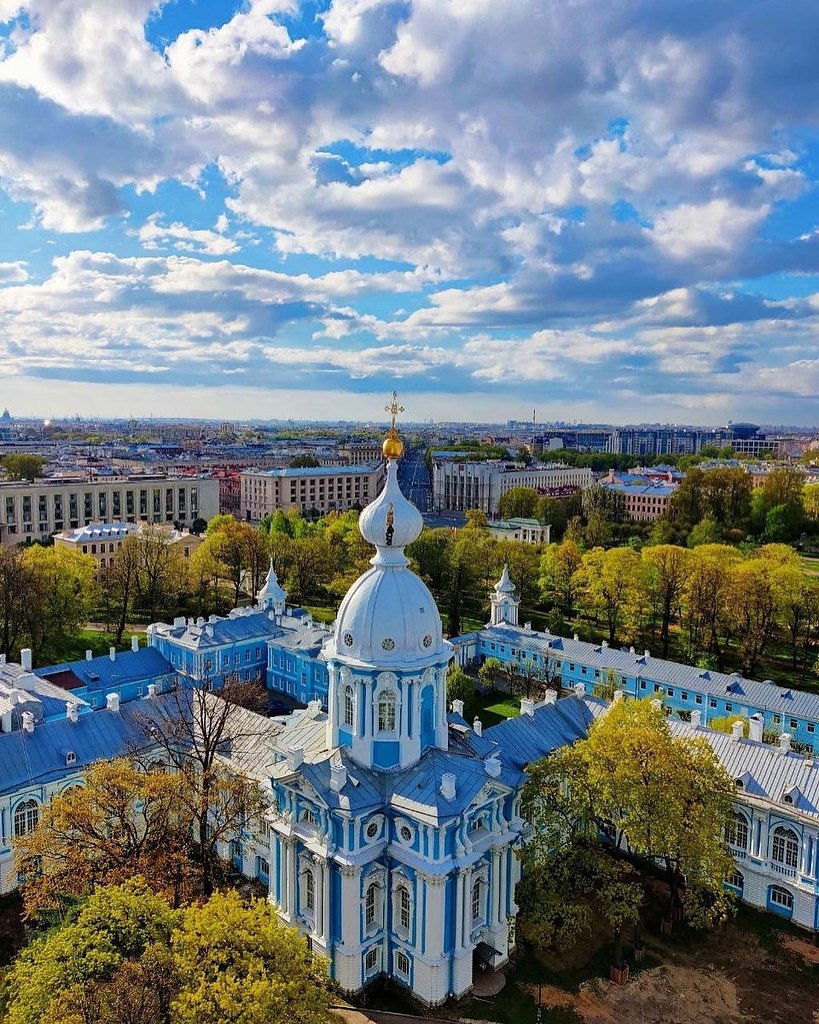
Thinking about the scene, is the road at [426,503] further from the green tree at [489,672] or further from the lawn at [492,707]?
the lawn at [492,707]

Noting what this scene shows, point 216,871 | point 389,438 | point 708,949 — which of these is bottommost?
point 708,949

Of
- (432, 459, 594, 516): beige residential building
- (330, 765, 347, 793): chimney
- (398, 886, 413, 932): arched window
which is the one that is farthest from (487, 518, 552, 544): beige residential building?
(330, 765, 347, 793): chimney

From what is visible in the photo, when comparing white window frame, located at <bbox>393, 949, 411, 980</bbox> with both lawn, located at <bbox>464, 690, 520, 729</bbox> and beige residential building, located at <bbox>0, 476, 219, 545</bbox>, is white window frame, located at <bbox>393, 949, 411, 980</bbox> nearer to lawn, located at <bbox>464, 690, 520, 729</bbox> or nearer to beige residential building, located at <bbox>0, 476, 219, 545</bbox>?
lawn, located at <bbox>464, 690, 520, 729</bbox>

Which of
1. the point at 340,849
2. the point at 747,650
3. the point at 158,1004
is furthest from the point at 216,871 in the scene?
the point at 747,650

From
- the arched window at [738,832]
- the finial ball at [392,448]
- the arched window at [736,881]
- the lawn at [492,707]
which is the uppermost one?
the finial ball at [392,448]

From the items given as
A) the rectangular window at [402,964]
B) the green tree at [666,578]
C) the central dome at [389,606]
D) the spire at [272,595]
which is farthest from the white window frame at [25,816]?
the green tree at [666,578]

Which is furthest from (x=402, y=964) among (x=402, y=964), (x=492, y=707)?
(x=492, y=707)

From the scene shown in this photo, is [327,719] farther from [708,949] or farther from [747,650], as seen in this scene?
[747,650]
